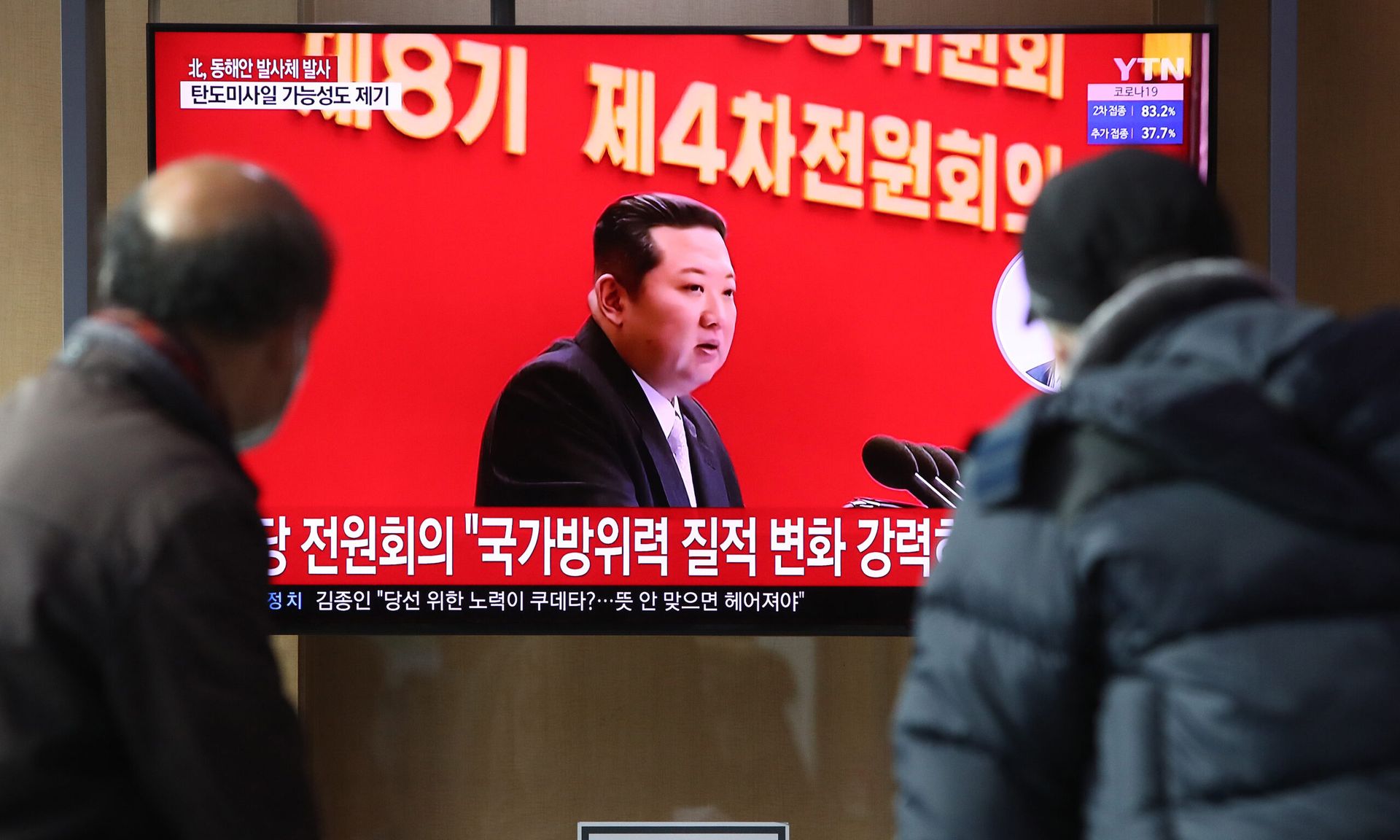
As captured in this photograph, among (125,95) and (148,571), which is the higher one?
(125,95)

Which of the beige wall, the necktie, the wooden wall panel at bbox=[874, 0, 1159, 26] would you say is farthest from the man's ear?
the beige wall

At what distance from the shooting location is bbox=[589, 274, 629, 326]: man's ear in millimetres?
2645

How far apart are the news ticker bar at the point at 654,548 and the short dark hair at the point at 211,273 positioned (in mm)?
1576

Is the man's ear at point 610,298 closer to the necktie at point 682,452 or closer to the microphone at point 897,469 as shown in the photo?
the necktie at point 682,452

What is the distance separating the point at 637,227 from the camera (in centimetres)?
266

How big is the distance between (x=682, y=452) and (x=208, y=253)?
5.41 feet

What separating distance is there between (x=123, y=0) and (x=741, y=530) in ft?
6.07

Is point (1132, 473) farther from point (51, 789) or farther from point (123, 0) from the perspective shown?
point (123, 0)

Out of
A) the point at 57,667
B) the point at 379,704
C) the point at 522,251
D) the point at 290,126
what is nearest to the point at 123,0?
the point at 290,126

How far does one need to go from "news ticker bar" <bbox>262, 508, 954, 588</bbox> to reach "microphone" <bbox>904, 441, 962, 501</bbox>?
5cm

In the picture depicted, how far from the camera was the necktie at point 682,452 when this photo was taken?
8.63 feet

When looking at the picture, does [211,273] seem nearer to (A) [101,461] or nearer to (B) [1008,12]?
(A) [101,461]

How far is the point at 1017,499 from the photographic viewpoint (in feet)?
2.73

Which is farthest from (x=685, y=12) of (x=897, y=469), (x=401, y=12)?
(x=897, y=469)
